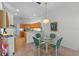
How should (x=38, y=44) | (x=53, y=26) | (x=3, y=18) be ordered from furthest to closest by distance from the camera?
(x=38, y=44) → (x=53, y=26) → (x=3, y=18)

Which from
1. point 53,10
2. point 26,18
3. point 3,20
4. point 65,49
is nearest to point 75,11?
point 53,10

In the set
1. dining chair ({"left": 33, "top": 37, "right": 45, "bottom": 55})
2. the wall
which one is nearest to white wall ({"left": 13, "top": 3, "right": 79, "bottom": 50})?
the wall

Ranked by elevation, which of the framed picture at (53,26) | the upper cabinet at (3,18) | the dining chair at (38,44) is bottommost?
the dining chair at (38,44)

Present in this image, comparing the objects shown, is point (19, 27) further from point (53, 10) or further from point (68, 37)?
point (68, 37)

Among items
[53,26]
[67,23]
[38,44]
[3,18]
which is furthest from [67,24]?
[3,18]

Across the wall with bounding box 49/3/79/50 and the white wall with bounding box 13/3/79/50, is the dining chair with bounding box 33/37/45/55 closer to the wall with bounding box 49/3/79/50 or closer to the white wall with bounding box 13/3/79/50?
the white wall with bounding box 13/3/79/50

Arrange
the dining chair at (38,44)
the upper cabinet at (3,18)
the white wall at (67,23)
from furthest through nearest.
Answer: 1. the dining chair at (38,44)
2. the white wall at (67,23)
3. the upper cabinet at (3,18)

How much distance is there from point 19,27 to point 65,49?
53.1 inches

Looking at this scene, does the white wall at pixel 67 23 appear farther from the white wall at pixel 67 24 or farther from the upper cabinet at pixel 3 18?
the upper cabinet at pixel 3 18

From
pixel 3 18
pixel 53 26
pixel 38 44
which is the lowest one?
pixel 38 44

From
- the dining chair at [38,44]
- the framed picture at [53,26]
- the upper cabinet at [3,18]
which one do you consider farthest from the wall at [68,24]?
the upper cabinet at [3,18]

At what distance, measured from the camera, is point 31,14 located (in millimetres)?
2781

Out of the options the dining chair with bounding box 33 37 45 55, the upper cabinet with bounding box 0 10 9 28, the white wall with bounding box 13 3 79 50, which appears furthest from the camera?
the dining chair with bounding box 33 37 45 55

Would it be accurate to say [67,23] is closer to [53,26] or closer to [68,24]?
[68,24]
